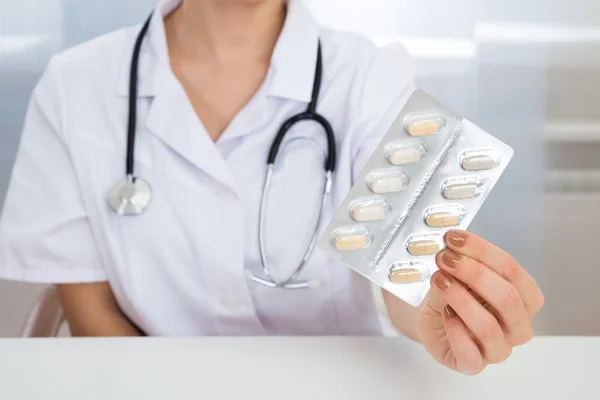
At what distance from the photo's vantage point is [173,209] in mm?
817

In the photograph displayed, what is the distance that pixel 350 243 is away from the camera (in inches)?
20.0

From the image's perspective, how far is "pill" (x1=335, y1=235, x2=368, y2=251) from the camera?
507mm

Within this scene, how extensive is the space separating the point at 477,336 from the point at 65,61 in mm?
637

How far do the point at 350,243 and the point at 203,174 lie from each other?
35 centimetres

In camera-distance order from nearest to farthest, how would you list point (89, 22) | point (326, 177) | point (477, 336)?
point (477, 336) → point (326, 177) → point (89, 22)

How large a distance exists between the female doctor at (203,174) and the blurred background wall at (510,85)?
420 mm

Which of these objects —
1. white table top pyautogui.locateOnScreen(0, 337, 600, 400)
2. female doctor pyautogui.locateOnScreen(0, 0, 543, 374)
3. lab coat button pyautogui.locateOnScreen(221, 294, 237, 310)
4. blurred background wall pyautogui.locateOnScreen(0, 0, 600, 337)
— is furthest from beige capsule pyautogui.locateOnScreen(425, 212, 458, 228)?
blurred background wall pyautogui.locateOnScreen(0, 0, 600, 337)

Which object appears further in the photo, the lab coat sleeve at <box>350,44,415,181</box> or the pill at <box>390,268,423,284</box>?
the lab coat sleeve at <box>350,44,415,181</box>

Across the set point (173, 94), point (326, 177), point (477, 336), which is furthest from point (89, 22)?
point (477, 336)

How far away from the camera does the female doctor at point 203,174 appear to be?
81cm

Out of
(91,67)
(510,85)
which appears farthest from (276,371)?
(510,85)

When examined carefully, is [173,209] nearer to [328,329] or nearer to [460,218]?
[328,329]

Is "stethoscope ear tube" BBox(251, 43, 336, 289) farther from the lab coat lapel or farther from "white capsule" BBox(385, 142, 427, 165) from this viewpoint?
"white capsule" BBox(385, 142, 427, 165)

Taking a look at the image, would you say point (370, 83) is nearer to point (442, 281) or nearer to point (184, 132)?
point (184, 132)
